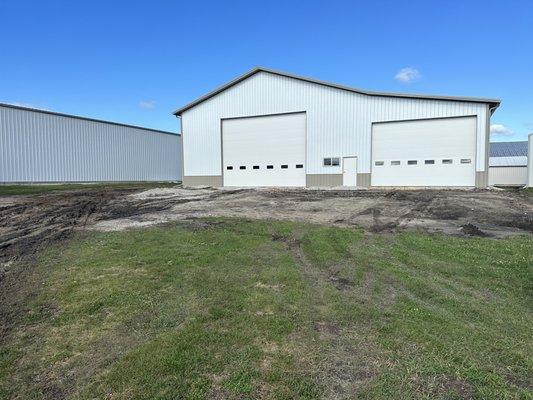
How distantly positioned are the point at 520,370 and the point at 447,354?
0.67 metres

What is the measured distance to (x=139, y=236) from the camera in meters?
10.2

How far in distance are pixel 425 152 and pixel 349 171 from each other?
5.06 m

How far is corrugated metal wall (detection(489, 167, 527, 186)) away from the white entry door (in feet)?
92.6

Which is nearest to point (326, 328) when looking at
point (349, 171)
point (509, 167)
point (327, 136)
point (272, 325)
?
point (272, 325)

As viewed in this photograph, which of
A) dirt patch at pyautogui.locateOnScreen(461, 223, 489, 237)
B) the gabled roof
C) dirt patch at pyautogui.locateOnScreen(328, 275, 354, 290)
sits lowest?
dirt patch at pyautogui.locateOnScreen(328, 275, 354, 290)

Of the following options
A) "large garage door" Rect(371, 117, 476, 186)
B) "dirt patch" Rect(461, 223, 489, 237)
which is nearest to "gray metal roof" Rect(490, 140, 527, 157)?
"large garage door" Rect(371, 117, 476, 186)

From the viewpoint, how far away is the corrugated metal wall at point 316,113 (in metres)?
26.2

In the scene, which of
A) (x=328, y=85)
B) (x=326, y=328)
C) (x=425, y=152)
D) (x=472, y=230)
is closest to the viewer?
(x=326, y=328)

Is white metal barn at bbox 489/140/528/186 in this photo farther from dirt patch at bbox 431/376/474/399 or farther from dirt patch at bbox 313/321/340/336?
dirt patch at bbox 431/376/474/399

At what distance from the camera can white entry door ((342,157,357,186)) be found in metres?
28.0

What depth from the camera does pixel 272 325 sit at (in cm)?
499

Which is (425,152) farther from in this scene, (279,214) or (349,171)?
(279,214)

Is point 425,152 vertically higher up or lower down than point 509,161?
lower down

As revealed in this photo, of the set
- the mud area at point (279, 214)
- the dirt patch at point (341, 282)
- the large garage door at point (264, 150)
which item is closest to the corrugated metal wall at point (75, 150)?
the large garage door at point (264, 150)
